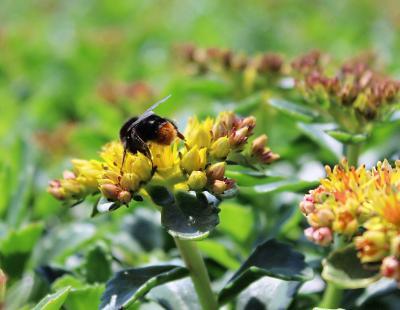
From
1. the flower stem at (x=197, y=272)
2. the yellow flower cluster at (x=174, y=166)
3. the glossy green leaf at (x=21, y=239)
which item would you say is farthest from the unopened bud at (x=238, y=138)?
the glossy green leaf at (x=21, y=239)

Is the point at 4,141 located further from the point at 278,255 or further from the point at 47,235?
the point at 278,255

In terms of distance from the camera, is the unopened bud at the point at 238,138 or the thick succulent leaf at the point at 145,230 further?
the thick succulent leaf at the point at 145,230

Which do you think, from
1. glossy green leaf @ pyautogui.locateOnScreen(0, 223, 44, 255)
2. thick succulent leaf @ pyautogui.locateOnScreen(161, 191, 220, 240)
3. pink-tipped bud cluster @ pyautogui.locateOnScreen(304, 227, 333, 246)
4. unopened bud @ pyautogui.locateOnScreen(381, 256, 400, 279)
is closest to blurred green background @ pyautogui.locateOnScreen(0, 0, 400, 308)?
glossy green leaf @ pyautogui.locateOnScreen(0, 223, 44, 255)

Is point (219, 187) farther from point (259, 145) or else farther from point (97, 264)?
point (97, 264)

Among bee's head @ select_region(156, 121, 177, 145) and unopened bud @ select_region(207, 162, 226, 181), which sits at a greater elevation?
bee's head @ select_region(156, 121, 177, 145)

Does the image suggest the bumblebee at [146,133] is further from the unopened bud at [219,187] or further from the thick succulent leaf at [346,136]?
the thick succulent leaf at [346,136]

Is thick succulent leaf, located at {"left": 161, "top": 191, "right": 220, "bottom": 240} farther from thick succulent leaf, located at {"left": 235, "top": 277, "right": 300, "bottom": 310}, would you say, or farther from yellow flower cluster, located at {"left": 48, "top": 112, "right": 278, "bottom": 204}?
thick succulent leaf, located at {"left": 235, "top": 277, "right": 300, "bottom": 310}
